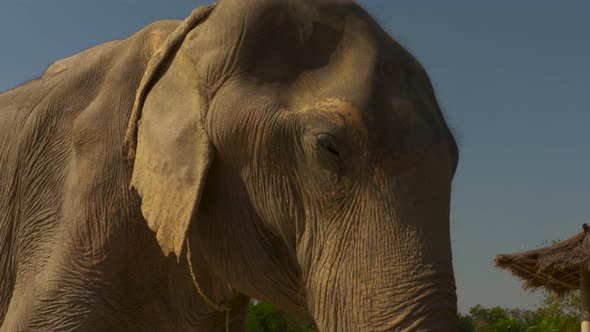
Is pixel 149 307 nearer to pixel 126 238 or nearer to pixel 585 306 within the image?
pixel 126 238

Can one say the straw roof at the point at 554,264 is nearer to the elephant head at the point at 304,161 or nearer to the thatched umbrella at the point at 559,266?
the thatched umbrella at the point at 559,266

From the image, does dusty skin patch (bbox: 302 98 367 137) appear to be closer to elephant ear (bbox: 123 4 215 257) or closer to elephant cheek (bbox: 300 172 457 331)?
elephant cheek (bbox: 300 172 457 331)

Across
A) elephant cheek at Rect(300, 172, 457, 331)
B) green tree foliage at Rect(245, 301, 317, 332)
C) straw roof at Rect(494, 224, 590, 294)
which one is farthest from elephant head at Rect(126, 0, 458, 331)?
green tree foliage at Rect(245, 301, 317, 332)

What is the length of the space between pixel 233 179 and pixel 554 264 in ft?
35.9

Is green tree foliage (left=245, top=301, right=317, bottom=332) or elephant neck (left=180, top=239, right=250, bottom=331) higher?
elephant neck (left=180, top=239, right=250, bottom=331)

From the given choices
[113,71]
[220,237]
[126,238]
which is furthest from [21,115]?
[220,237]

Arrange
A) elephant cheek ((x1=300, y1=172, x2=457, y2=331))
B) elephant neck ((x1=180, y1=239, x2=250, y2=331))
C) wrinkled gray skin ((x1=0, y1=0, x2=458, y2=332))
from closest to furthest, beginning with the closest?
elephant cheek ((x1=300, y1=172, x2=457, y2=331)), wrinkled gray skin ((x1=0, y1=0, x2=458, y2=332)), elephant neck ((x1=180, y1=239, x2=250, y2=331))

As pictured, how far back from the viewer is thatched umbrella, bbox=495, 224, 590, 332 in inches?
516

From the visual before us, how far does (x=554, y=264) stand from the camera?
1335 cm

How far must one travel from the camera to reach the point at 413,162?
9.42ft

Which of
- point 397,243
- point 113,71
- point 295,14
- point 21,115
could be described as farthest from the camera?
point 21,115

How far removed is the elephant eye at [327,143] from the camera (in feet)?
9.82

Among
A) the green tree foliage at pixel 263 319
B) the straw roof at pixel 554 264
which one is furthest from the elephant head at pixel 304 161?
the green tree foliage at pixel 263 319

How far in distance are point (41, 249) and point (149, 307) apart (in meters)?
0.56
